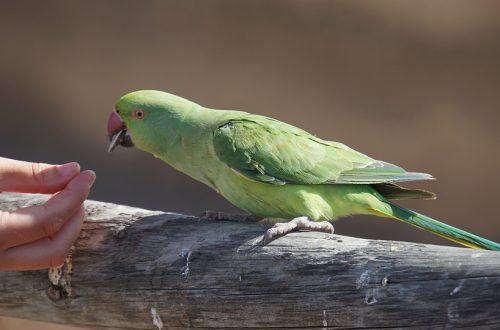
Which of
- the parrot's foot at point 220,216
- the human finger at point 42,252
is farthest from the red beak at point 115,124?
the human finger at point 42,252

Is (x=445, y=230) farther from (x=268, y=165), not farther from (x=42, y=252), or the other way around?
(x=42, y=252)

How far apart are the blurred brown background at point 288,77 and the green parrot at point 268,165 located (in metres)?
2.75

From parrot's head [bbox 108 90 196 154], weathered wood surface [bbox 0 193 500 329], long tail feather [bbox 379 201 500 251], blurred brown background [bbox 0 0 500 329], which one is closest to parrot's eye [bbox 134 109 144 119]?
parrot's head [bbox 108 90 196 154]

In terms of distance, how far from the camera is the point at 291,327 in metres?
1.85

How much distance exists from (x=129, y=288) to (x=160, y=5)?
4.31 metres

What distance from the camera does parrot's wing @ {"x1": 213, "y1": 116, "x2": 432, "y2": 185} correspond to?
8.75ft

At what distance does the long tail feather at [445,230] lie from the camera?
7.88ft

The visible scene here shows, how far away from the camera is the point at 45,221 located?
2133 millimetres

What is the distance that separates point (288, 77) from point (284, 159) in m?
3.17

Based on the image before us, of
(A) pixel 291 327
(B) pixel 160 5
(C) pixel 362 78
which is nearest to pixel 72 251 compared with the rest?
(A) pixel 291 327

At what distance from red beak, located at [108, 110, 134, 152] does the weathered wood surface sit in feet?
1.72

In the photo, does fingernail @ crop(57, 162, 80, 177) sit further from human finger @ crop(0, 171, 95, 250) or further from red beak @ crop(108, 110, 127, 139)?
red beak @ crop(108, 110, 127, 139)

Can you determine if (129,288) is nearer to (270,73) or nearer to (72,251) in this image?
(72,251)

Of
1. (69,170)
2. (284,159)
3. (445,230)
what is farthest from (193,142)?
(445,230)
